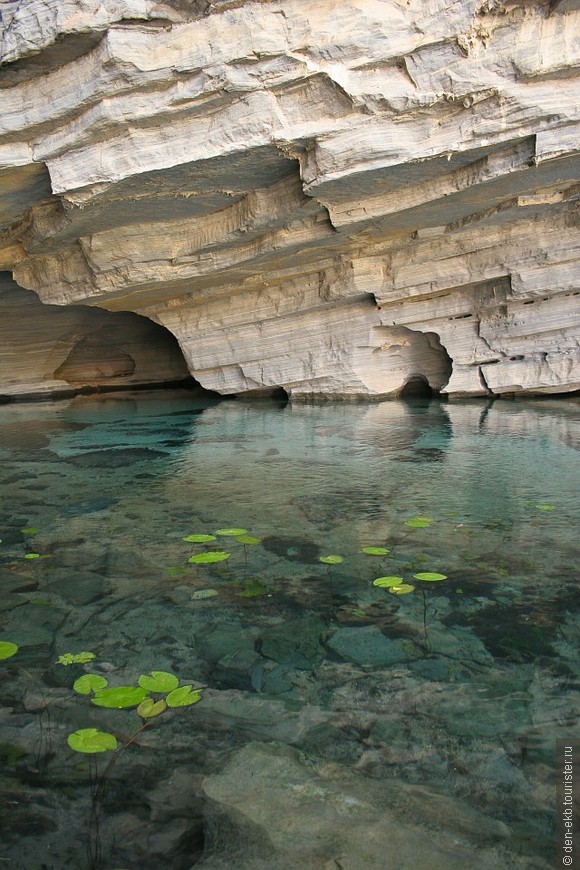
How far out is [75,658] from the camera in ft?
8.24

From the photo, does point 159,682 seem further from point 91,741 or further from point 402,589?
point 402,589

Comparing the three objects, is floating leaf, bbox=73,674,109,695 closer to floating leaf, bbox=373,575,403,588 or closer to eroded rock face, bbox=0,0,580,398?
floating leaf, bbox=373,575,403,588

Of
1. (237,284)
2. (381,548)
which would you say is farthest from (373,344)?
(381,548)

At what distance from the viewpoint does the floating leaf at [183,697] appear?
221 cm

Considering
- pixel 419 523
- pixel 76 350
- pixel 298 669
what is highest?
pixel 76 350

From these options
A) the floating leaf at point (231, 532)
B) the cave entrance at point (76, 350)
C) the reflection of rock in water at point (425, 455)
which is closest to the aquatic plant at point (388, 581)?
the floating leaf at point (231, 532)

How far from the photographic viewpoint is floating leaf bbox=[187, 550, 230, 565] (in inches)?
137

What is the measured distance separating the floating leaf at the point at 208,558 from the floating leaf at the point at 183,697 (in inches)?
47.3

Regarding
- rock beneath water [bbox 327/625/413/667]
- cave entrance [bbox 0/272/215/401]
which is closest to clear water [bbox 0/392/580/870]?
rock beneath water [bbox 327/625/413/667]

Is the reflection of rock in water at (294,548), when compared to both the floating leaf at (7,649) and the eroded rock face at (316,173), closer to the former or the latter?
the floating leaf at (7,649)

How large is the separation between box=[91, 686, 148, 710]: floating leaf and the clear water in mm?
33

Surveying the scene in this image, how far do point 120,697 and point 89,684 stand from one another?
14 centimetres

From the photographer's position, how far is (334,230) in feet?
27.2

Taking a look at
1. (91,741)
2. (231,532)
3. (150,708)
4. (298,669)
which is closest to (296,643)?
(298,669)
